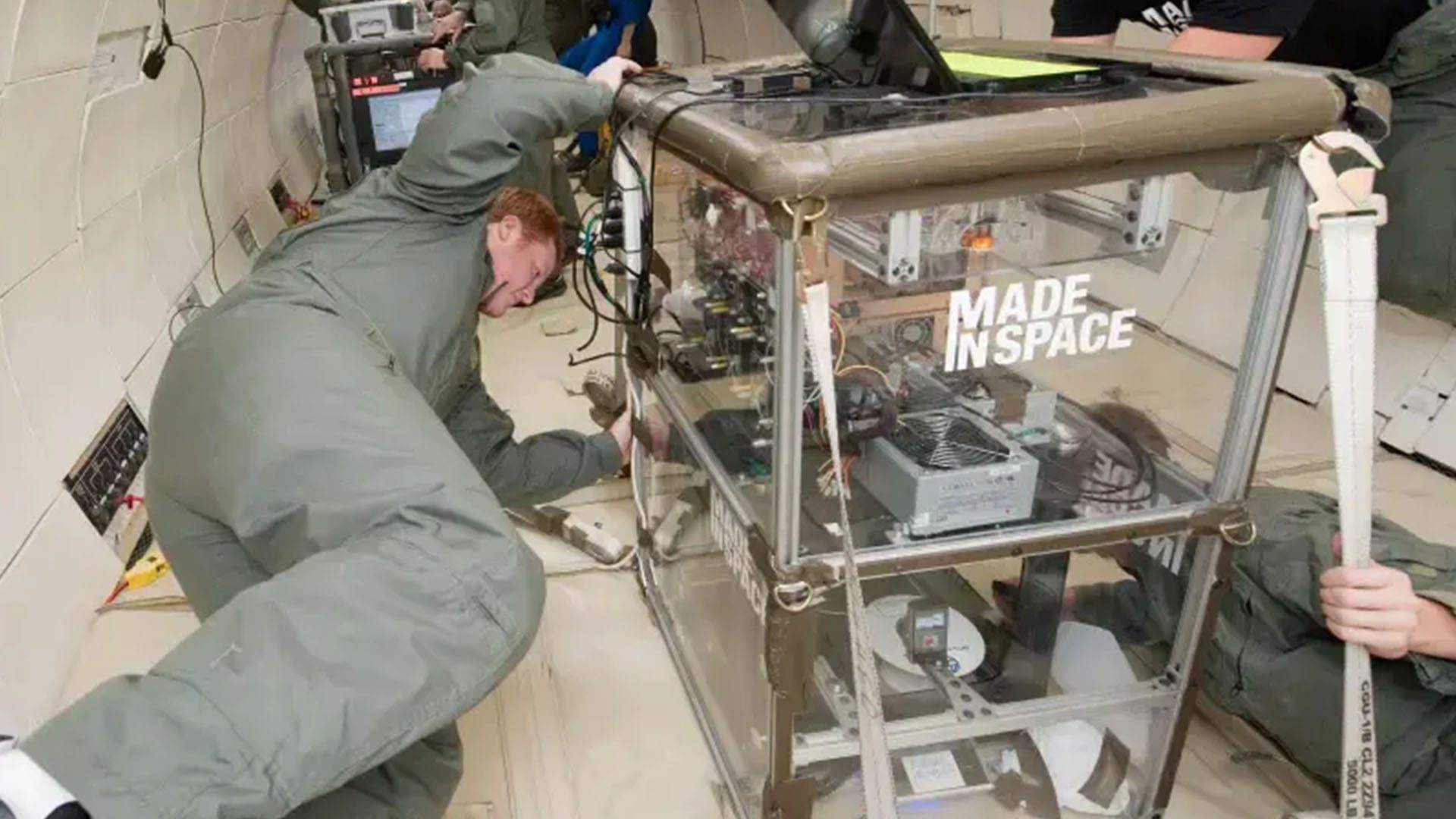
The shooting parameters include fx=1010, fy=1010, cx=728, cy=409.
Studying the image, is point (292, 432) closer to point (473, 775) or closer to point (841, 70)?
point (473, 775)

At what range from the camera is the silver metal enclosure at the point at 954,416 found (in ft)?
3.85

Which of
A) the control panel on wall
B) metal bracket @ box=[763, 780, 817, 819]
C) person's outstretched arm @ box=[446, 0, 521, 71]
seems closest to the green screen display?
metal bracket @ box=[763, 780, 817, 819]

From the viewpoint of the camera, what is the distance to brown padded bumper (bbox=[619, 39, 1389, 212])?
1.09 metres

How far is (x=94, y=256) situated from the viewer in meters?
2.46

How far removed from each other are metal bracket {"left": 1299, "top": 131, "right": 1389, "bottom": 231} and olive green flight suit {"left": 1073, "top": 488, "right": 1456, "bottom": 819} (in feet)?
1.81

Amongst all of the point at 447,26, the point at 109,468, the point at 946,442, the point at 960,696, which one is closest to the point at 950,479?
the point at 946,442

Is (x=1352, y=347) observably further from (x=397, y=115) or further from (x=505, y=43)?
(x=505, y=43)

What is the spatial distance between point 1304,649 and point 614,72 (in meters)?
1.48

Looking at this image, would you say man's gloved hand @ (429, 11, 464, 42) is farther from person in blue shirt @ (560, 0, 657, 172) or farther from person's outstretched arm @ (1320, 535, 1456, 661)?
person's outstretched arm @ (1320, 535, 1456, 661)

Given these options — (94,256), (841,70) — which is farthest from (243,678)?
(94,256)

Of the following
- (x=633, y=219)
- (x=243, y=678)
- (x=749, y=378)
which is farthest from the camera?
(x=633, y=219)

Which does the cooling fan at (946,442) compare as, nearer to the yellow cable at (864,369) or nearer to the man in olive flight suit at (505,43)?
the yellow cable at (864,369)

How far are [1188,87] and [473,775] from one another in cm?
160

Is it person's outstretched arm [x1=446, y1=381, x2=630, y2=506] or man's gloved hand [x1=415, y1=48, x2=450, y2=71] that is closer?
person's outstretched arm [x1=446, y1=381, x2=630, y2=506]
